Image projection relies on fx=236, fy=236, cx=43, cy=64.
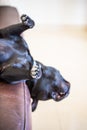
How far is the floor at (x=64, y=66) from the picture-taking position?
57.6 inches

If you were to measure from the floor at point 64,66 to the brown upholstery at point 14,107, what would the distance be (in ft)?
2.62

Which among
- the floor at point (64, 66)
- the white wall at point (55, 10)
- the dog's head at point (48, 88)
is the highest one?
the dog's head at point (48, 88)

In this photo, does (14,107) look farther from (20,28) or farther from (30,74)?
(20,28)

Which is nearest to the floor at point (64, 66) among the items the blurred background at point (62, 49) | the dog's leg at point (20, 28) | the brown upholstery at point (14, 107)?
the blurred background at point (62, 49)

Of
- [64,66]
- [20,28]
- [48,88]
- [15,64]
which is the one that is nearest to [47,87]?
[48,88]

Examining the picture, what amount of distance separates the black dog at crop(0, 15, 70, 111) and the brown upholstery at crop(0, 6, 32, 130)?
0.09 feet

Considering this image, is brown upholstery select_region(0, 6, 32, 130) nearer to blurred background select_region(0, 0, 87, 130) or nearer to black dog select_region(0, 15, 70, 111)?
black dog select_region(0, 15, 70, 111)

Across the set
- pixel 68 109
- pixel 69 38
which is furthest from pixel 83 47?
pixel 68 109

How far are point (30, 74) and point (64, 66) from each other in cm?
130

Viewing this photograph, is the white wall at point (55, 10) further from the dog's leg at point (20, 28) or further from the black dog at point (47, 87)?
the black dog at point (47, 87)

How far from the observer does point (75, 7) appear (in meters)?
2.44

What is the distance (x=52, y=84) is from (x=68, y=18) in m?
1.87

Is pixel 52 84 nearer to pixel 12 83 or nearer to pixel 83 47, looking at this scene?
pixel 12 83

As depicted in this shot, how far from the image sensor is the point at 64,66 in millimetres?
1925
